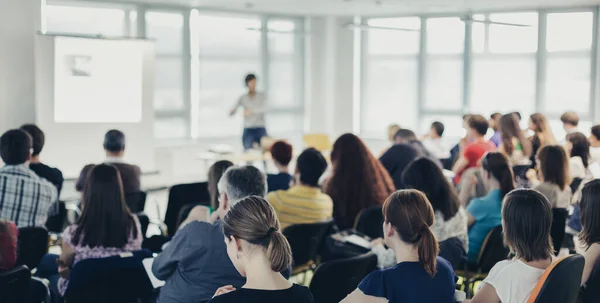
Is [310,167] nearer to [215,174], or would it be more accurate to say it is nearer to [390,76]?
[215,174]

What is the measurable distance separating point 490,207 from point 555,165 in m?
0.79

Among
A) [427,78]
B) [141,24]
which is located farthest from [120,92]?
[427,78]

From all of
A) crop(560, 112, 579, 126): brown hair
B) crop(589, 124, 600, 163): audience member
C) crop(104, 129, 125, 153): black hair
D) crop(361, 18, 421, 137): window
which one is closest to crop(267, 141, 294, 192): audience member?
crop(104, 129, 125, 153): black hair

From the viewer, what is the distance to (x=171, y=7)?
41.1 feet

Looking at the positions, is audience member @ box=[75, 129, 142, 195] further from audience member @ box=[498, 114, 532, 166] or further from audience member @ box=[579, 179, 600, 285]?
audience member @ box=[498, 114, 532, 166]

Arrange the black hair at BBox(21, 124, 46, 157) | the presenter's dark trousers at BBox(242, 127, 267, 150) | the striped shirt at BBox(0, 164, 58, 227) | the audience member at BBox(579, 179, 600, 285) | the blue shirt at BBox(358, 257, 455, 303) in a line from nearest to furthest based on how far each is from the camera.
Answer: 1. the blue shirt at BBox(358, 257, 455, 303)
2. the audience member at BBox(579, 179, 600, 285)
3. the striped shirt at BBox(0, 164, 58, 227)
4. the black hair at BBox(21, 124, 46, 157)
5. the presenter's dark trousers at BBox(242, 127, 267, 150)

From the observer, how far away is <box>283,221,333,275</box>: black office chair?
16.2 ft

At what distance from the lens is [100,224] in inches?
165

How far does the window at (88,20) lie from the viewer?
11.4 m

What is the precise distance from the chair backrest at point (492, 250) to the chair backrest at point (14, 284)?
113 inches

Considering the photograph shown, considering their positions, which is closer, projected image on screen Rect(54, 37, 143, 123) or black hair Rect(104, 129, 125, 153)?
black hair Rect(104, 129, 125, 153)

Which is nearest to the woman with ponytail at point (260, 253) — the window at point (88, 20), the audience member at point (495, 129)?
the audience member at point (495, 129)

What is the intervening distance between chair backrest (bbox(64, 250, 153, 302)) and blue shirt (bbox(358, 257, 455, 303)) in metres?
1.48

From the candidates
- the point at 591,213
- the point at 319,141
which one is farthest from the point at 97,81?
the point at 591,213
